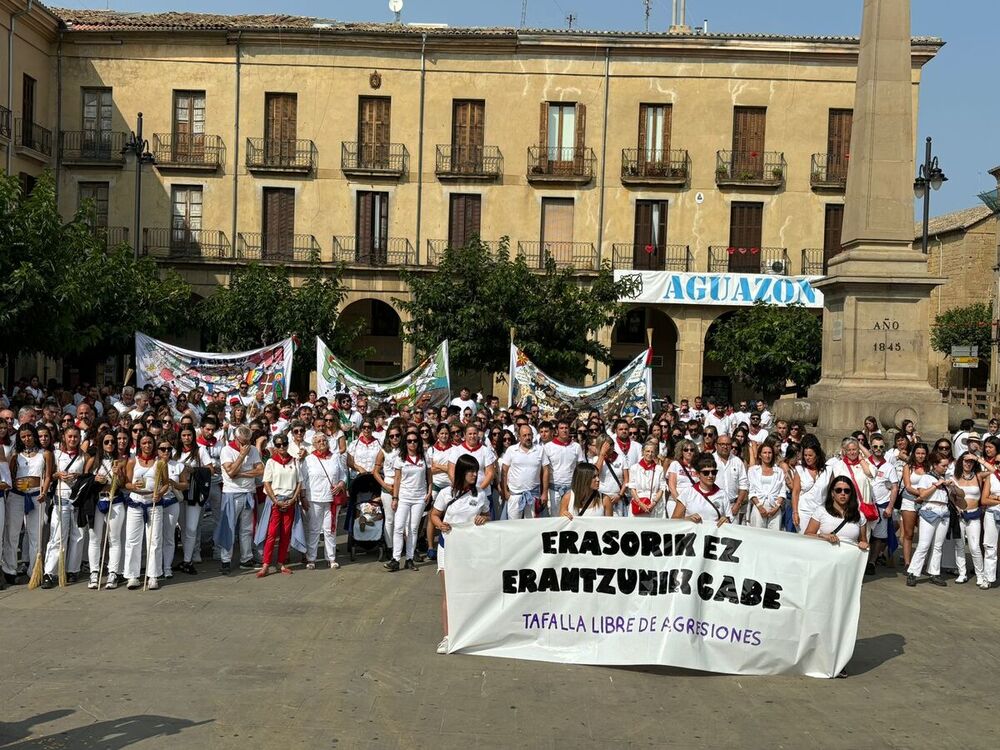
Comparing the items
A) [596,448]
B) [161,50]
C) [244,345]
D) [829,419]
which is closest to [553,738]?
[596,448]

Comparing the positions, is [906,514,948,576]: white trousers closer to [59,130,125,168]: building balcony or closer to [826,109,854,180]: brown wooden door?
[826,109,854,180]: brown wooden door

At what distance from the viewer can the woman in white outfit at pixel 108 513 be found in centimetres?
1023

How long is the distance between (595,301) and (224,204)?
13.6 m

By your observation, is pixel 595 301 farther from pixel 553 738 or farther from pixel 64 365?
pixel 553 738

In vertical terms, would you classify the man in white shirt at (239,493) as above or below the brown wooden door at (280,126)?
below

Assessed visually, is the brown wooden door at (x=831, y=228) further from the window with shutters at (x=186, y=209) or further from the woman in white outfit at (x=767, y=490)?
the woman in white outfit at (x=767, y=490)

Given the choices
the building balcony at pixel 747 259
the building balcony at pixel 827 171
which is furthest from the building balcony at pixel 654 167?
the building balcony at pixel 827 171

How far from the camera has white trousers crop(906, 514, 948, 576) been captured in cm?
1117

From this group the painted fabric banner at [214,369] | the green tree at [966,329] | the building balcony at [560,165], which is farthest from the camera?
the green tree at [966,329]

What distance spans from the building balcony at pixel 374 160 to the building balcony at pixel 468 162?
3.69ft

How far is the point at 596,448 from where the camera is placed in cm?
1169

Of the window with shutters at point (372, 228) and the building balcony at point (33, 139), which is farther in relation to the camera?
the window with shutters at point (372, 228)

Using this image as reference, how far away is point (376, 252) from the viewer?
35.8 metres

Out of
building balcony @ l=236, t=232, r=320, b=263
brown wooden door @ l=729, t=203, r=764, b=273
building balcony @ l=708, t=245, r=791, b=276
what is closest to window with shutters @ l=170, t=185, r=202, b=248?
building balcony @ l=236, t=232, r=320, b=263
